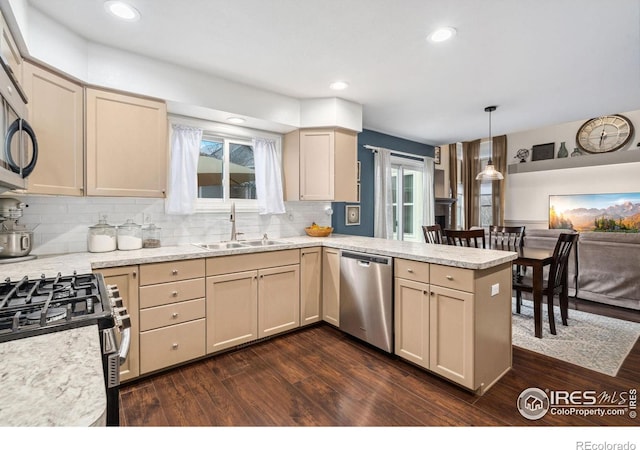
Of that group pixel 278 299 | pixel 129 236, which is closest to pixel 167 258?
pixel 129 236

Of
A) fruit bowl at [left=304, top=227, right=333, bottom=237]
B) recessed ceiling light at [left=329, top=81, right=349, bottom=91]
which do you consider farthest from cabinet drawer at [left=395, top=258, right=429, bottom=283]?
recessed ceiling light at [left=329, top=81, right=349, bottom=91]

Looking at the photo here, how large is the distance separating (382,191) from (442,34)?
2555 mm

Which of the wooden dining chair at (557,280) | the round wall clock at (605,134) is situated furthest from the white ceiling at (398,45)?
the round wall clock at (605,134)

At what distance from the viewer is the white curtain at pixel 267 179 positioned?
3.48 metres

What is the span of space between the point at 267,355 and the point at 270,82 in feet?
8.21

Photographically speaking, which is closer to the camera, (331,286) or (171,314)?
(171,314)

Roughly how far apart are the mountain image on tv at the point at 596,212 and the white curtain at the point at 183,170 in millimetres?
7310

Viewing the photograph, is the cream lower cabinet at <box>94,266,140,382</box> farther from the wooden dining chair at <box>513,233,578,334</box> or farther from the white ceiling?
the wooden dining chair at <box>513,233,578,334</box>

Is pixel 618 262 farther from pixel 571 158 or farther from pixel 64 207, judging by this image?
pixel 64 207

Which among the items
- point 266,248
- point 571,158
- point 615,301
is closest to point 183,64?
point 266,248

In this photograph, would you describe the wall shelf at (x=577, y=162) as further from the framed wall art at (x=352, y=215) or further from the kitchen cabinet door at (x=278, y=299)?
the kitchen cabinet door at (x=278, y=299)

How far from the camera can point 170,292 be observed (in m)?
2.32

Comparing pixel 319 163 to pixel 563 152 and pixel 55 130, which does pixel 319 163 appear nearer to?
pixel 55 130

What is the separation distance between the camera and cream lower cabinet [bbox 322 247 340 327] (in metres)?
3.03
